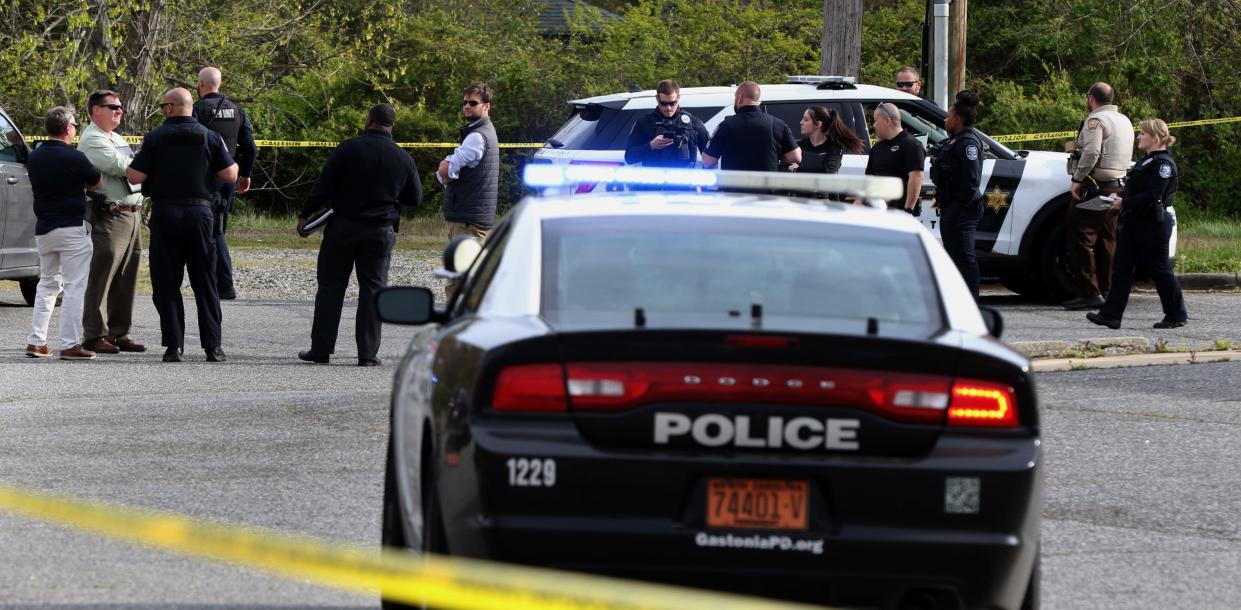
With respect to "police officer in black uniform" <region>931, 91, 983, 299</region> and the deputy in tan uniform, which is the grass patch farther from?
"police officer in black uniform" <region>931, 91, 983, 299</region>

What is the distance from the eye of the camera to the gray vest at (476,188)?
583 inches

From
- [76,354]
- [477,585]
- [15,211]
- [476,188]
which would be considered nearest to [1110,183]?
[476,188]

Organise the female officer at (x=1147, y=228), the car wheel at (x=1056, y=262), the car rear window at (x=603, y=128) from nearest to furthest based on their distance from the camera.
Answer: the female officer at (x=1147, y=228)
the car rear window at (x=603, y=128)
the car wheel at (x=1056, y=262)

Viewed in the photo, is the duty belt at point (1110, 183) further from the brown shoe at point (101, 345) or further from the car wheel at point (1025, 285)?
the brown shoe at point (101, 345)

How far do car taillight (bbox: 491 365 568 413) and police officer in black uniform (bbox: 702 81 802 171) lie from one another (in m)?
10.2

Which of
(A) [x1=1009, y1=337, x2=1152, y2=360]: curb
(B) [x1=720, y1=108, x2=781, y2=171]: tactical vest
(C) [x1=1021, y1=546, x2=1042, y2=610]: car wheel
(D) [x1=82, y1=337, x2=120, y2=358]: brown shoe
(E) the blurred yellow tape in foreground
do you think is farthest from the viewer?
(B) [x1=720, y1=108, x2=781, y2=171]: tactical vest

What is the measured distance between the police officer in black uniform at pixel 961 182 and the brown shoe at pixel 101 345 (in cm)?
590

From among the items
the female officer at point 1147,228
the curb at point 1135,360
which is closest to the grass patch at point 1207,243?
the female officer at point 1147,228

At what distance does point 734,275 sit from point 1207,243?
729 inches

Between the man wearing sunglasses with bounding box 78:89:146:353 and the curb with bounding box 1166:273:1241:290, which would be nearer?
the man wearing sunglasses with bounding box 78:89:146:353

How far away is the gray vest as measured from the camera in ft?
48.6

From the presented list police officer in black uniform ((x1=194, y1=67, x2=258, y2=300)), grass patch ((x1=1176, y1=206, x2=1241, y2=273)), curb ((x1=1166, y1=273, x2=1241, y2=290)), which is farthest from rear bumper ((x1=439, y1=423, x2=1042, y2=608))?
grass patch ((x1=1176, y1=206, x2=1241, y2=273))

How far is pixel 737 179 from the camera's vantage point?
6203mm

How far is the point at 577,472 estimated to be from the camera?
4535mm
